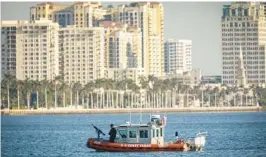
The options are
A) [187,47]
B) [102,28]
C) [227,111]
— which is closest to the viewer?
[227,111]

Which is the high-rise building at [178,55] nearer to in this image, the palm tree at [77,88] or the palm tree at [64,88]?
the palm tree at [77,88]

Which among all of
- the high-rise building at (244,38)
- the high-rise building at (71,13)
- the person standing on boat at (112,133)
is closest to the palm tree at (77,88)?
the high-rise building at (71,13)

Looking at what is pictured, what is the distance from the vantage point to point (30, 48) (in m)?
154

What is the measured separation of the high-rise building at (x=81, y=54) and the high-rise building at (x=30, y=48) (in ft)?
4.05

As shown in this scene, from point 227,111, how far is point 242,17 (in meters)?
28.5

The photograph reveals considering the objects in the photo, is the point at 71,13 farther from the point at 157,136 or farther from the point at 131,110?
the point at 157,136

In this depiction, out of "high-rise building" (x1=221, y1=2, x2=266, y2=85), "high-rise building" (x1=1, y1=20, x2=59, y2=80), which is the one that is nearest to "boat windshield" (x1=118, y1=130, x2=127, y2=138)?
"high-rise building" (x1=1, y1=20, x2=59, y2=80)

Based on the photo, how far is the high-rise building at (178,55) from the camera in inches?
7461

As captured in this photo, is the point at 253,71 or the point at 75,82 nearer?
the point at 75,82

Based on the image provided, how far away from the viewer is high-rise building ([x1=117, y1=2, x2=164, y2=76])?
17038cm

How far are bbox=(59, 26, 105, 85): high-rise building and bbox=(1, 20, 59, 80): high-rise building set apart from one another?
4.05 feet

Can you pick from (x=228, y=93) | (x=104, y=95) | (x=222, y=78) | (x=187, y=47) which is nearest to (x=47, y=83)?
(x=104, y=95)

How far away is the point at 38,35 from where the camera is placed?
154250 mm

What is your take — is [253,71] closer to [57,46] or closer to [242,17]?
[242,17]
